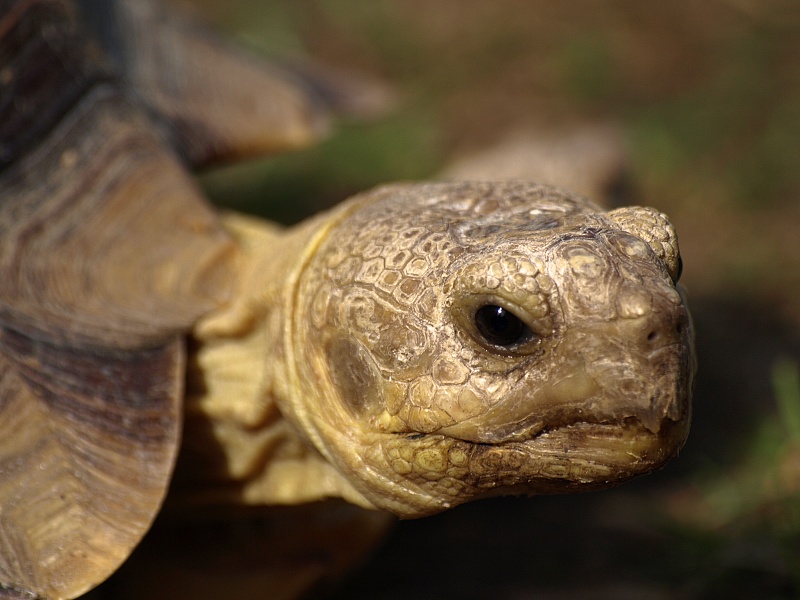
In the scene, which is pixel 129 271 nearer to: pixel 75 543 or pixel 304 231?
pixel 304 231

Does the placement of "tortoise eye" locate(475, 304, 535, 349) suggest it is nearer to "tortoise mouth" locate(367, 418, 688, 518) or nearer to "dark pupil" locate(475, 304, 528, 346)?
"dark pupil" locate(475, 304, 528, 346)

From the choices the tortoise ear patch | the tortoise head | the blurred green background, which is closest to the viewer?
the tortoise head

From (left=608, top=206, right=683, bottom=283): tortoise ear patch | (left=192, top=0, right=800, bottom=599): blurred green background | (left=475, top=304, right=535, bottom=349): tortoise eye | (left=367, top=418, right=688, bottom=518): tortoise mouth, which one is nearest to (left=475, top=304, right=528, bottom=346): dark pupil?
(left=475, top=304, right=535, bottom=349): tortoise eye

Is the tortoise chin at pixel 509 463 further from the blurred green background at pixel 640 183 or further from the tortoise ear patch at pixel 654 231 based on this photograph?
the blurred green background at pixel 640 183

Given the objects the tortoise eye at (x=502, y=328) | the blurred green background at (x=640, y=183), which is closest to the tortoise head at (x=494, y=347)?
the tortoise eye at (x=502, y=328)

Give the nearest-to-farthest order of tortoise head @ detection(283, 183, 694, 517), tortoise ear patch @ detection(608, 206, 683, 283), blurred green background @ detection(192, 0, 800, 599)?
tortoise head @ detection(283, 183, 694, 517)
tortoise ear patch @ detection(608, 206, 683, 283)
blurred green background @ detection(192, 0, 800, 599)

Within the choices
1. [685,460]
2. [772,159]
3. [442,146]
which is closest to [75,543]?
[685,460]

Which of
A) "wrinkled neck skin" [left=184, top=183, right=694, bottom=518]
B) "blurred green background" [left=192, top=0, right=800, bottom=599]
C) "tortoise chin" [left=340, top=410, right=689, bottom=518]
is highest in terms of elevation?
"wrinkled neck skin" [left=184, top=183, right=694, bottom=518]

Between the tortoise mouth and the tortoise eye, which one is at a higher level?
the tortoise eye
